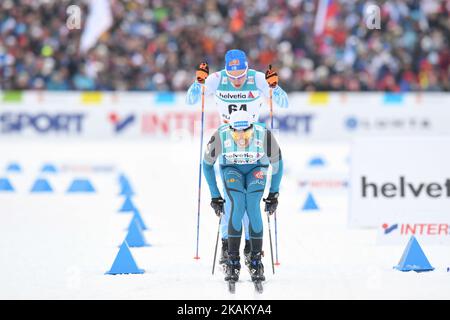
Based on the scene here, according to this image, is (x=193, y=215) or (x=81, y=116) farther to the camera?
(x=81, y=116)

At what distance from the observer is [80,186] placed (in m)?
16.9

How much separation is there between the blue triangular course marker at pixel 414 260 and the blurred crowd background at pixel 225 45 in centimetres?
1697

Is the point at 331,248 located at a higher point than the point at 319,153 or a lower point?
lower

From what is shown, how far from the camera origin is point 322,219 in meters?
13.5

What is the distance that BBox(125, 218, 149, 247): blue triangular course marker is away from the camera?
36.6 ft

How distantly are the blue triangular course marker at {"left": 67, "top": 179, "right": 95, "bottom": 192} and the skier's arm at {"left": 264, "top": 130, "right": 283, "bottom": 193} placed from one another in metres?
8.68

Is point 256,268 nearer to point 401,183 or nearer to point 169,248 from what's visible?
point 169,248

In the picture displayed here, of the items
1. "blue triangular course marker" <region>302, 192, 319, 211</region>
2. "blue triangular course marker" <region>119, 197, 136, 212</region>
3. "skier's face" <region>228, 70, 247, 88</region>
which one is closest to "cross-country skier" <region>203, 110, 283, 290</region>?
"skier's face" <region>228, 70, 247, 88</region>

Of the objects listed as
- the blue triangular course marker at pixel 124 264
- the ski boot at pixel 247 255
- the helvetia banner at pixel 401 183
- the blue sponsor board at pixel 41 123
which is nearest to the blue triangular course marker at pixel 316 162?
the blue sponsor board at pixel 41 123

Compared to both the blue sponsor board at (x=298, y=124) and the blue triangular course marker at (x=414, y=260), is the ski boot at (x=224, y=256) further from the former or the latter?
the blue sponsor board at (x=298, y=124)
